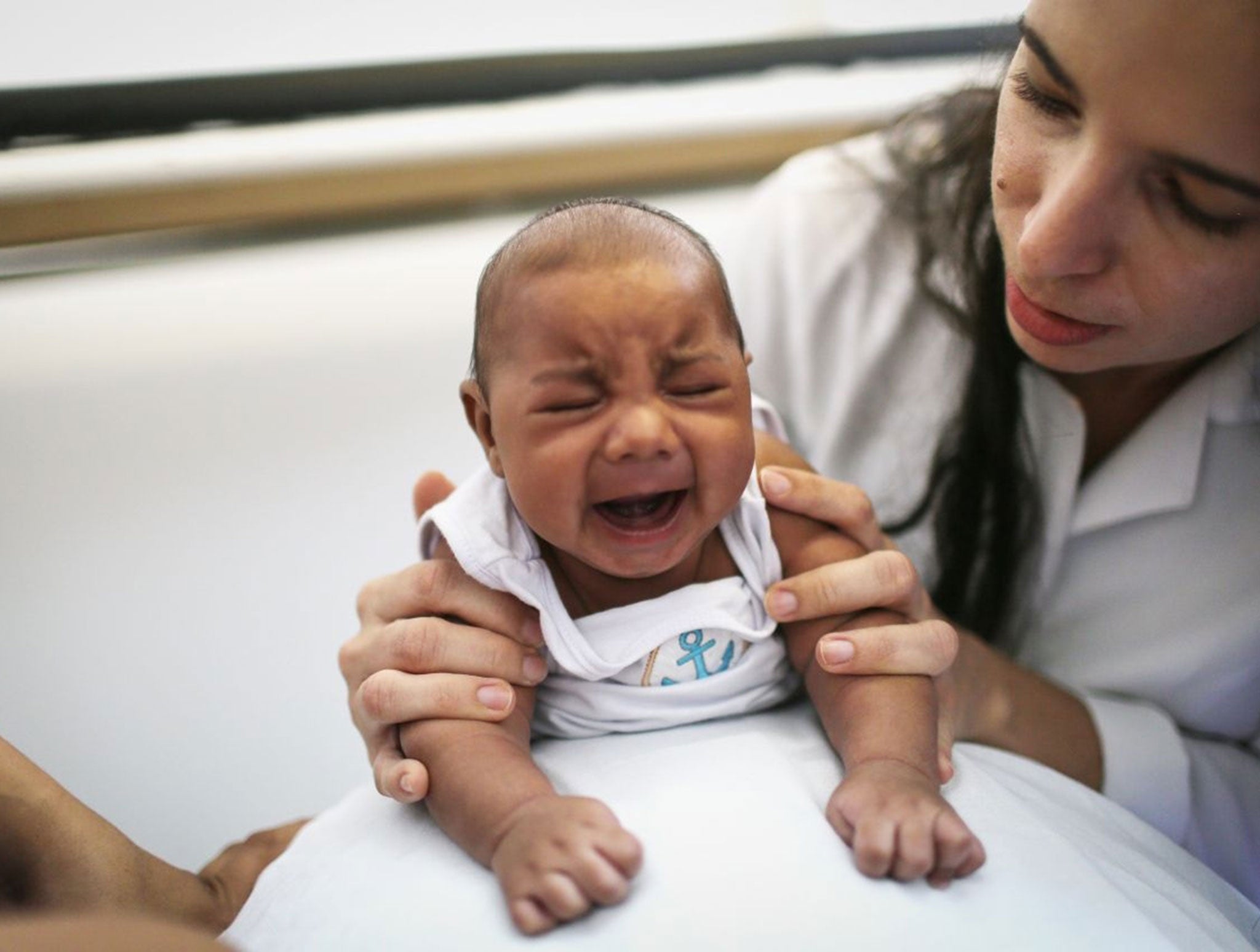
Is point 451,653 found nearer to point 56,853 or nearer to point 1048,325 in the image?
point 56,853

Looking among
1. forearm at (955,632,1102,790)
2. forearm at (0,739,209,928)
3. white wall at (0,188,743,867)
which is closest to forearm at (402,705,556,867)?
forearm at (0,739,209,928)

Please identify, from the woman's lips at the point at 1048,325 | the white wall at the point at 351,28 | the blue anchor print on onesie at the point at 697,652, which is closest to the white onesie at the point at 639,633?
the blue anchor print on onesie at the point at 697,652

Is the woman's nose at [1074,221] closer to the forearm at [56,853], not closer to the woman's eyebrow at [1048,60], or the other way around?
the woman's eyebrow at [1048,60]

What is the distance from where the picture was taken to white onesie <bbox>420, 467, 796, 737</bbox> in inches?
33.8

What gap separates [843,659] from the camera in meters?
0.84

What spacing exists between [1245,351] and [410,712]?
82 centimetres

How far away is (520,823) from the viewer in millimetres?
726

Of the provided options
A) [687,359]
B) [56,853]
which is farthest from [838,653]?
[56,853]

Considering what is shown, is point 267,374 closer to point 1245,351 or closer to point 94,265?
point 94,265

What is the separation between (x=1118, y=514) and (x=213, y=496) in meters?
Answer: 1.08

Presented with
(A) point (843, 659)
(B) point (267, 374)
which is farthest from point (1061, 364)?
(B) point (267, 374)

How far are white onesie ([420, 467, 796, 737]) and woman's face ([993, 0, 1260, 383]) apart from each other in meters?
0.29

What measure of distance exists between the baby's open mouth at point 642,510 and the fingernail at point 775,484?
0.12 m

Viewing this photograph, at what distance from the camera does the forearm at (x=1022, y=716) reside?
39.8 inches
